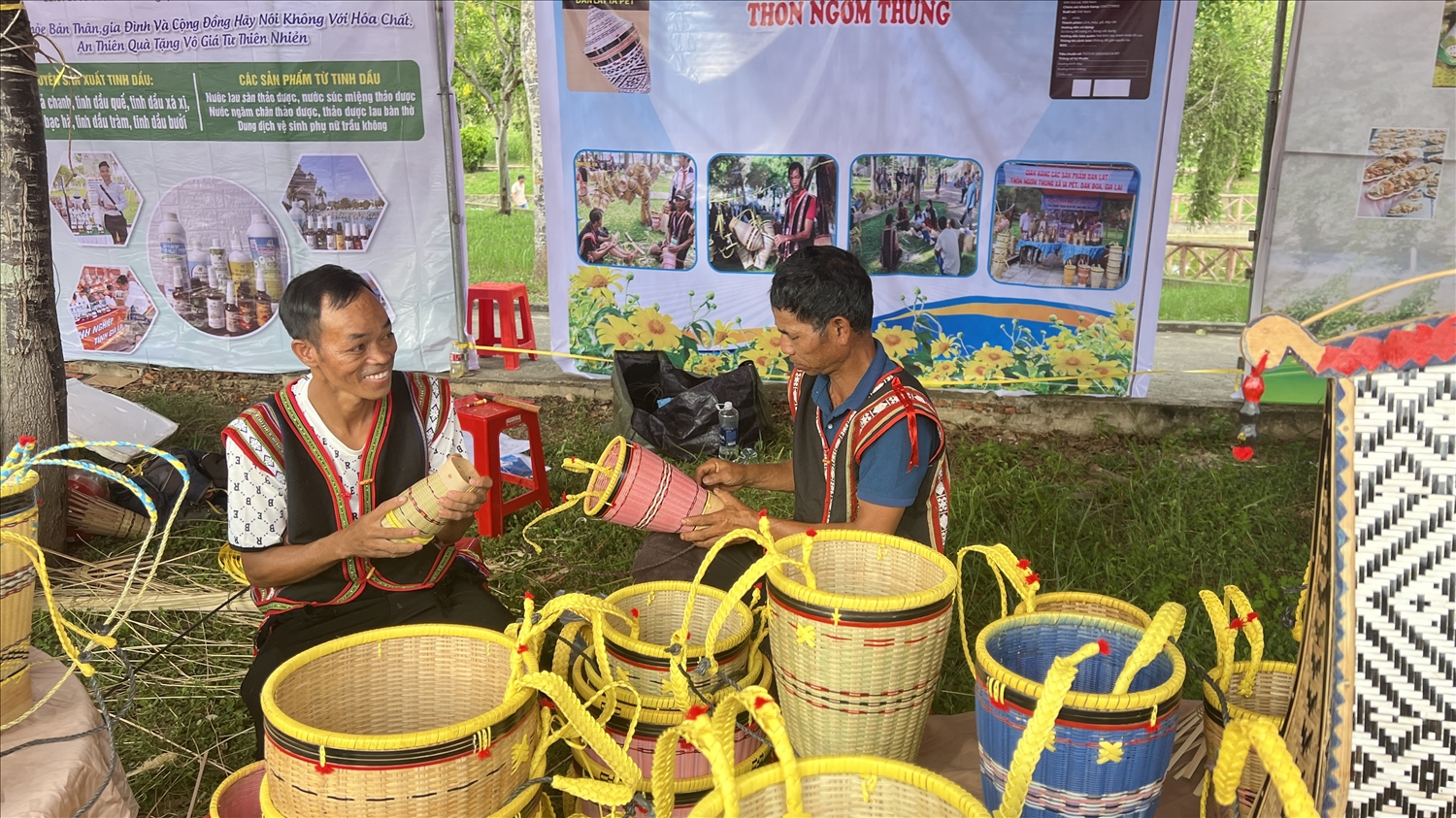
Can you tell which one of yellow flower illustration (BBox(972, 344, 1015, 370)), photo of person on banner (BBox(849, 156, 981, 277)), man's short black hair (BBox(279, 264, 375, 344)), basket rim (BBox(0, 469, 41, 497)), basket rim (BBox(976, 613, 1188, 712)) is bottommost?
yellow flower illustration (BBox(972, 344, 1015, 370))

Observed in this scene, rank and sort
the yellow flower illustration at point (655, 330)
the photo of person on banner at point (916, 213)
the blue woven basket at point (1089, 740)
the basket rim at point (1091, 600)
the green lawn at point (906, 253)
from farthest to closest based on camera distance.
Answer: the yellow flower illustration at point (655, 330)
the green lawn at point (906, 253)
the photo of person on banner at point (916, 213)
the basket rim at point (1091, 600)
the blue woven basket at point (1089, 740)

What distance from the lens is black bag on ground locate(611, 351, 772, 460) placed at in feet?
16.2

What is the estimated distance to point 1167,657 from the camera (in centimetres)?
147

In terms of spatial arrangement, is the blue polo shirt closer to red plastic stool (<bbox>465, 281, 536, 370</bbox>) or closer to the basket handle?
the basket handle

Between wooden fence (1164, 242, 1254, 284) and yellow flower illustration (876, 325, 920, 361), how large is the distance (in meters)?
7.94

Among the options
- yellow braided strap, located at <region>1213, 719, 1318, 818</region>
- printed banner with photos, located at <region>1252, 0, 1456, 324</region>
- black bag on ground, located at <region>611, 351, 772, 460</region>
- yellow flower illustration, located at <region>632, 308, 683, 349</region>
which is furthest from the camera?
yellow flower illustration, located at <region>632, 308, 683, 349</region>

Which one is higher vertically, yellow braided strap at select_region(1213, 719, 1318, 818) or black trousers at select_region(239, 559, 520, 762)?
yellow braided strap at select_region(1213, 719, 1318, 818)

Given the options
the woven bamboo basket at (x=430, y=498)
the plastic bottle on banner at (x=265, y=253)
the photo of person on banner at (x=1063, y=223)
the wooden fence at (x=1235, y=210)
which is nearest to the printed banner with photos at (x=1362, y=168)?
the photo of person on banner at (x=1063, y=223)

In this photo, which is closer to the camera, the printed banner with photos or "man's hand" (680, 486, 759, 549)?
"man's hand" (680, 486, 759, 549)

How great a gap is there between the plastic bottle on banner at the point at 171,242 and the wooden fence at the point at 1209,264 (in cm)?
1063

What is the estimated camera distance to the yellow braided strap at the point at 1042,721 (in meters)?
1.24

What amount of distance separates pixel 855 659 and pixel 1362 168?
4432 millimetres

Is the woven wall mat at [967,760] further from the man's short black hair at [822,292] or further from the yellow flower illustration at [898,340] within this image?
the yellow flower illustration at [898,340]

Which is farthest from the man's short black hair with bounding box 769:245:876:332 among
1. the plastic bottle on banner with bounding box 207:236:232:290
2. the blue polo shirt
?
the plastic bottle on banner with bounding box 207:236:232:290
